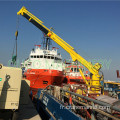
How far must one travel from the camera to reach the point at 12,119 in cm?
446

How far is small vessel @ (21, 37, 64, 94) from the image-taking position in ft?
50.7

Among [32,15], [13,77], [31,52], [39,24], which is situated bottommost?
[13,77]

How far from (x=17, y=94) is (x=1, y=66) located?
3.91ft

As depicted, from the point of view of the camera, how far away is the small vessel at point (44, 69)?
608 inches

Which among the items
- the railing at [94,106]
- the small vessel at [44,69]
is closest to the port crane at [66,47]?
the small vessel at [44,69]

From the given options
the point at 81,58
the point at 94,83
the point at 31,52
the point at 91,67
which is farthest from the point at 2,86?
the point at 31,52

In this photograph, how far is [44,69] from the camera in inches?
616

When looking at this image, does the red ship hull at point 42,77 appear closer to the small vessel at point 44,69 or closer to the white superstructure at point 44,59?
the small vessel at point 44,69

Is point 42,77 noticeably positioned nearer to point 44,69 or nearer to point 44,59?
point 44,69

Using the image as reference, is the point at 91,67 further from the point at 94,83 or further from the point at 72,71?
the point at 72,71

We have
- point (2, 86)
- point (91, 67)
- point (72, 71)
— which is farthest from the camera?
point (72, 71)

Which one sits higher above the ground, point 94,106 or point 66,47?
point 66,47

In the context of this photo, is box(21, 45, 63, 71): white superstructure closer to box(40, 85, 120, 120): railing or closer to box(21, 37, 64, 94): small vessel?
box(21, 37, 64, 94): small vessel

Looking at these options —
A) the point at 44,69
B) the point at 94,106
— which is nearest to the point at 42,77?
the point at 44,69
